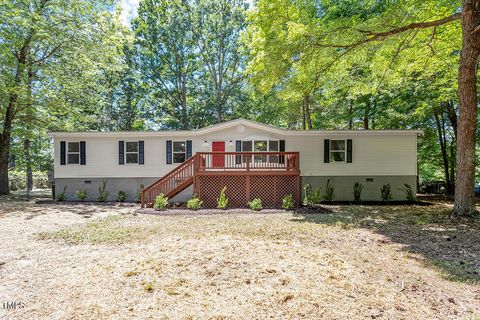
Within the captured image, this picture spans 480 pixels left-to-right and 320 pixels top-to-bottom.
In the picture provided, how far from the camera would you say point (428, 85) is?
1284 cm

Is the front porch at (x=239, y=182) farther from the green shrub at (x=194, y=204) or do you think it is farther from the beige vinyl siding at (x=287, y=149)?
the beige vinyl siding at (x=287, y=149)

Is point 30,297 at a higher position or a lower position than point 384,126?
lower

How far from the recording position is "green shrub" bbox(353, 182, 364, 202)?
12402mm

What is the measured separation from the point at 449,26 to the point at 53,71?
18.0 metres

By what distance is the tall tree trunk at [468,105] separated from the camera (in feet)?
23.9

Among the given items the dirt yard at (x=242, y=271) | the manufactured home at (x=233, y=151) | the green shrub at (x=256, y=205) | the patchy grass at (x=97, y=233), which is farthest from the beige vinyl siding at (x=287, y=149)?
the dirt yard at (x=242, y=271)

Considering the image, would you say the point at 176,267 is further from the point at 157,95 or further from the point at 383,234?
the point at 157,95

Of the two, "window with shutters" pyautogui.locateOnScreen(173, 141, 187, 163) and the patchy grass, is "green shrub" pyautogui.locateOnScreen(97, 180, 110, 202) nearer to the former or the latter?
"window with shutters" pyautogui.locateOnScreen(173, 141, 187, 163)

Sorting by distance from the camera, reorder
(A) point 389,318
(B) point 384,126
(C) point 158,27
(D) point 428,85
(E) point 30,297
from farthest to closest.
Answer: (C) point 158,27 < (B) point 384,126 < (D) point 428,85 < (E) point 30,297 < (A) point 389,318

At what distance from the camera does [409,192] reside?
12305mm

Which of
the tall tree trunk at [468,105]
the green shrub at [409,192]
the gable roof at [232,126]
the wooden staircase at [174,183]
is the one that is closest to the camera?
the tall tree trunk at [468,105]

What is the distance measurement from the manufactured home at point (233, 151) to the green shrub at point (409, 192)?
0.77 feet

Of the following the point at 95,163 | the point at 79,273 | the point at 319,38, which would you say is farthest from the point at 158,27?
the point at 79,273

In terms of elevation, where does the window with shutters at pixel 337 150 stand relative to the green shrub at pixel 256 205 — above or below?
above
